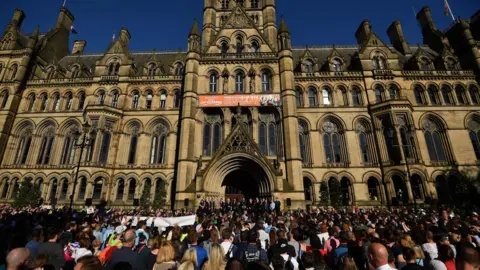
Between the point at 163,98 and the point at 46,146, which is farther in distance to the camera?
the point at 163,98

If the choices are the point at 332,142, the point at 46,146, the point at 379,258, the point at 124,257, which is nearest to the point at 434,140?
the point at 332,142

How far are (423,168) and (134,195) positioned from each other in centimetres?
2961

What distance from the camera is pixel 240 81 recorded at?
2602 centimetres

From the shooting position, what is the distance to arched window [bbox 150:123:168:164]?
26.0 meters

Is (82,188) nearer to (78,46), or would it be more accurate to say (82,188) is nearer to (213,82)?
(213,82)

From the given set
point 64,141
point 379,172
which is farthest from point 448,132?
point 64,141

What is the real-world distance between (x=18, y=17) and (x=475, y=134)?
6130cm

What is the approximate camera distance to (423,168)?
22500 millimetres

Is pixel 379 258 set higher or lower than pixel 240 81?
lower

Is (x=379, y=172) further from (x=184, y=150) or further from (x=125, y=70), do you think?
(x=125, y=70)

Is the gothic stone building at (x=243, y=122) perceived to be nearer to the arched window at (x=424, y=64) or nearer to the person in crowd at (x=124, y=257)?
the arched window at (x=424, y=64)

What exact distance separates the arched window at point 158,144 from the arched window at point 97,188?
17.5 ft

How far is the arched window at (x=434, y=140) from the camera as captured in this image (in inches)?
977

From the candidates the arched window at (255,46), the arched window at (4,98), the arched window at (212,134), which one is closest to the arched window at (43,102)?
the arched window at (4,98)
